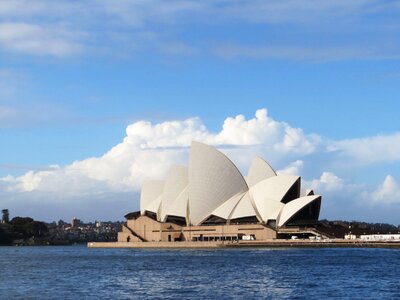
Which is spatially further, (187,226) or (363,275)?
(187,226)

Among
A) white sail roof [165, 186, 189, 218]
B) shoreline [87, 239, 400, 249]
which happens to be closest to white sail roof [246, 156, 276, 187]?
shoreline [87, 239, 400, 249]

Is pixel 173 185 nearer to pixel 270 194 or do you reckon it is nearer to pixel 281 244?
pixel 270 194

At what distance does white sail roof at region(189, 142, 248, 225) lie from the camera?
89.8 m

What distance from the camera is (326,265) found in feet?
164

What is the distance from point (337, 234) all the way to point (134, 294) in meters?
60.6

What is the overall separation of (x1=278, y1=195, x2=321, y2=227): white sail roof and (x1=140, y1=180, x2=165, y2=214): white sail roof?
25.0 meters

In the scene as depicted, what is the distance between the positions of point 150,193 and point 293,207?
92.1 feet

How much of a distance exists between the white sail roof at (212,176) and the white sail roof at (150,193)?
16836mm

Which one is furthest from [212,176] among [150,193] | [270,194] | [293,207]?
[150,193]

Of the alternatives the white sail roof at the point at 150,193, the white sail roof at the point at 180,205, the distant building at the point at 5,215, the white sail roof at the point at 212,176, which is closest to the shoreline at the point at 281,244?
the white sail roof at the point at 180,205

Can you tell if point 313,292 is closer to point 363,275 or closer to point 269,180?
point 363,275

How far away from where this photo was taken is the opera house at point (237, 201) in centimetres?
8844

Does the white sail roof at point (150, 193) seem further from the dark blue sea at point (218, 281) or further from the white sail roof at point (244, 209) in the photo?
the dark blue sea at point (218, 281)

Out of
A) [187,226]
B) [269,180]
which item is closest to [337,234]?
[269,180]
